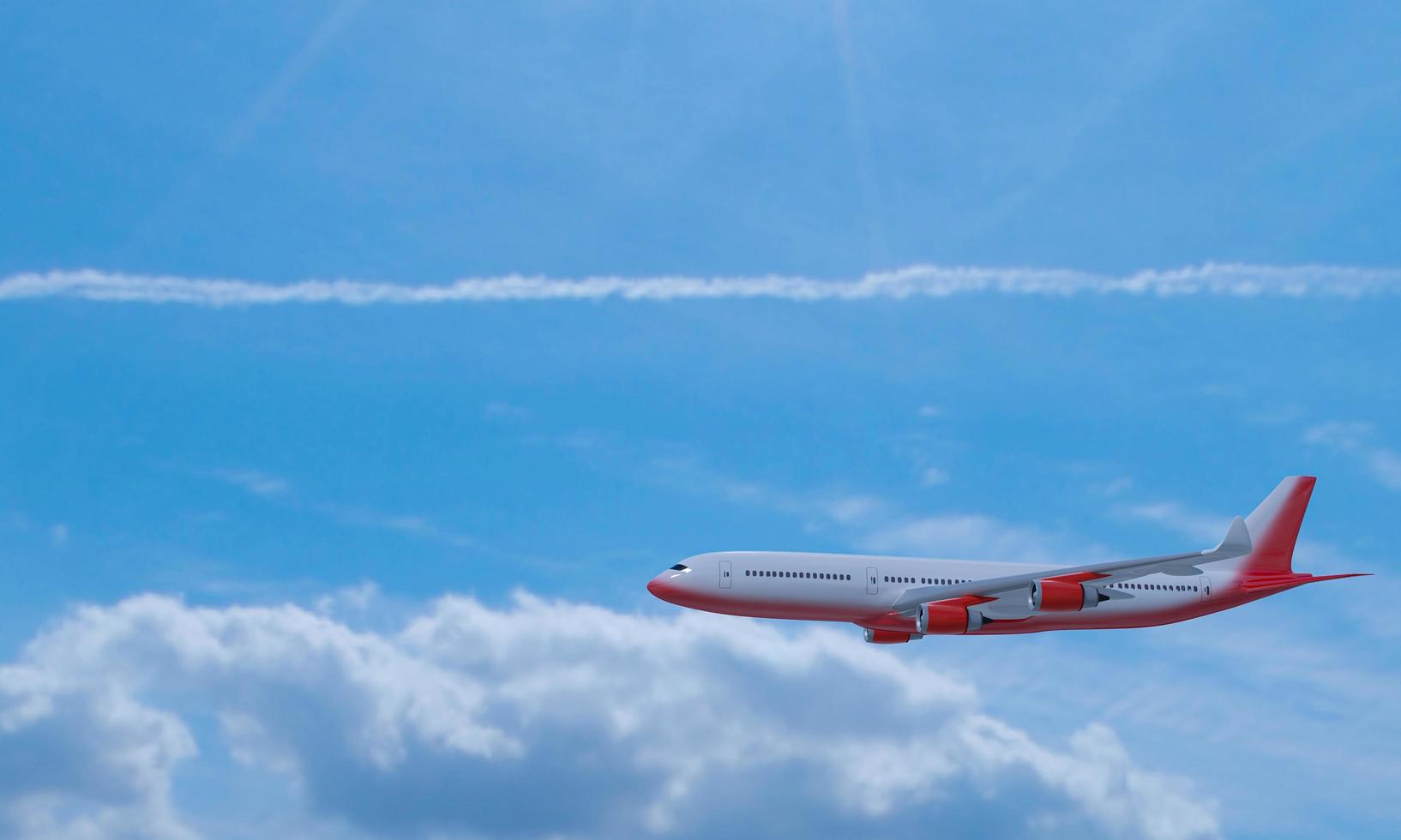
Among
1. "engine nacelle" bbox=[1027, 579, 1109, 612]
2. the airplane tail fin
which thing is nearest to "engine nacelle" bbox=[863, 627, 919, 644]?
"engine nacelle" bbox=[1027, 579, 1109, 612]

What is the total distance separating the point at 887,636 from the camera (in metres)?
84.9

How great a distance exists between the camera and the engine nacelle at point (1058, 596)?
7994 cm

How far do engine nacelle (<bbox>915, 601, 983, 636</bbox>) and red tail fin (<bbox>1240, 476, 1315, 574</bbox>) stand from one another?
25992 millimetres

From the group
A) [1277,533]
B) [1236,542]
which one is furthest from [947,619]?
[1277,533]

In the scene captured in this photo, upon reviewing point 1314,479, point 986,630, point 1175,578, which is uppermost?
point 1314,479

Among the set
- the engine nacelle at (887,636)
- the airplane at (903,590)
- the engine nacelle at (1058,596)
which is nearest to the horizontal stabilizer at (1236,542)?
the airplane at (903,590)

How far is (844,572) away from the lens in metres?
80.4

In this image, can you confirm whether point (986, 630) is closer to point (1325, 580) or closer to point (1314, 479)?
point (1325, 580)

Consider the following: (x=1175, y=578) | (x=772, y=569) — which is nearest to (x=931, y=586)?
(x=772, y=569)

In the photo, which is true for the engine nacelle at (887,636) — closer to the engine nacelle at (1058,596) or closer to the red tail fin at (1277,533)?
the engine nacelle at (1058,596)

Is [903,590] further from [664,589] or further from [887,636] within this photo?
[664,589]

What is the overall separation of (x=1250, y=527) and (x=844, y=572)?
34044 millimetres

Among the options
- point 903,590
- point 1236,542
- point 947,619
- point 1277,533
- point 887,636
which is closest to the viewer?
point 1236,542

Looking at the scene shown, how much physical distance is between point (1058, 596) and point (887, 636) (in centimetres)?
1150
